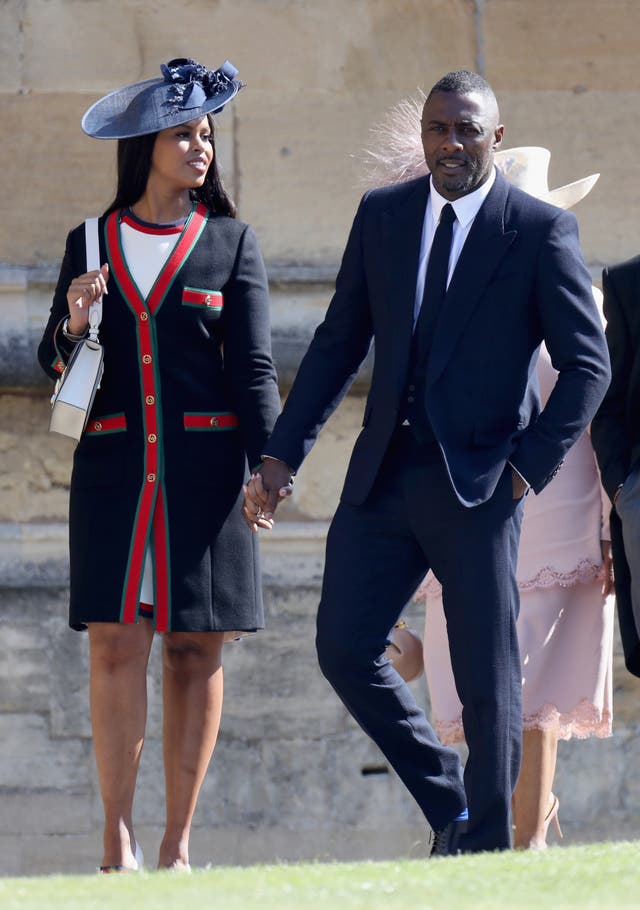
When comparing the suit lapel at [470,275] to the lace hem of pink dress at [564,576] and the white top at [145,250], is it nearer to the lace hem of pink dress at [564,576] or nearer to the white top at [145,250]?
the white top at [145,250]

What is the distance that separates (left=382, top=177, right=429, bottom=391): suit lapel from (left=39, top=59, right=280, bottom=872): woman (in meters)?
0.57

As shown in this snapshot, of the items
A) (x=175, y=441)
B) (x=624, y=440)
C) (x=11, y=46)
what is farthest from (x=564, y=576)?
(x=11, y=46)

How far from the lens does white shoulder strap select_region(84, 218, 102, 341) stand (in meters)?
5.12

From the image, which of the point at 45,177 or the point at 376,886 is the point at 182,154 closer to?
the point at 45,177

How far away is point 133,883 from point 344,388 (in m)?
1.42

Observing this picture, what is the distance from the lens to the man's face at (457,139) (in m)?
4.73

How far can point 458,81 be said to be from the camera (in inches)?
188

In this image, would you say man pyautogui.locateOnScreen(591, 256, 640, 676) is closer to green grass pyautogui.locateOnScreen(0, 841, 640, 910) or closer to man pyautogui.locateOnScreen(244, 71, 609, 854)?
man pyautogui.locateOnScreen(244, 71, 609, 854)

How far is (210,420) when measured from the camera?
520cm

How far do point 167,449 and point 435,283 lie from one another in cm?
86

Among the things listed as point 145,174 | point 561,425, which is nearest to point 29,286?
point 145,174

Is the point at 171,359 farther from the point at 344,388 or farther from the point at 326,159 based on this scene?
the point at 326,159

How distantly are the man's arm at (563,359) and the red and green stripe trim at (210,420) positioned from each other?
0.89 metres

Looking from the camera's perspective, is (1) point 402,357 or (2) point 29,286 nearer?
(1) point 402,357
